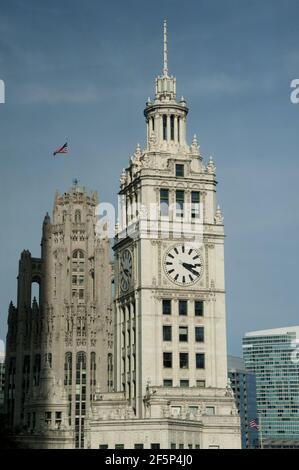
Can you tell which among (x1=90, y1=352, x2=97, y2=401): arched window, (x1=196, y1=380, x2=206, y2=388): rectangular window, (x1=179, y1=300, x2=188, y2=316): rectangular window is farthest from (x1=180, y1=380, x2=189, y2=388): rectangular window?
(x1=90, y1=352, x2=97, y2=401): arched window

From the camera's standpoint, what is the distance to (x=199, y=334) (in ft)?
317

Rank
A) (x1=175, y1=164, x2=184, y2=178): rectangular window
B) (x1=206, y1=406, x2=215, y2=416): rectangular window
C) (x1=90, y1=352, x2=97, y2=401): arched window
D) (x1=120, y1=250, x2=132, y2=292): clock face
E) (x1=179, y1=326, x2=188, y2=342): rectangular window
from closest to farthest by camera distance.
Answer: (x1=206, y1=406, x2=215, y2=416): rectangular window < (x1=179, y1=326, x2=188, y2=342): rectangular window < (x1=120, y1=250, x2=132, y2=292): clock face < (x1=175, y1=164, x2=184, y2=178): rectangular window < (x1=90, y1=352, x2=97, y2=401): arched window

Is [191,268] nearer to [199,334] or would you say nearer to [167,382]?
[199,334]

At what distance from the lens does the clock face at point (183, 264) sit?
3816 inches

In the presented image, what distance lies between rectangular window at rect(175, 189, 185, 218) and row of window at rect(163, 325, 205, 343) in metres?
12.3

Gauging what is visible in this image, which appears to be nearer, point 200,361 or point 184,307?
point 200,361

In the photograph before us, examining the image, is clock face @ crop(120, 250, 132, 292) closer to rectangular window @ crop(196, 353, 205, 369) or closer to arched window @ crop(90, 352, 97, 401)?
rectangular window @ crop(196, 353, 205, 369)

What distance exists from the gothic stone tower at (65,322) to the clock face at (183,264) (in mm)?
84239

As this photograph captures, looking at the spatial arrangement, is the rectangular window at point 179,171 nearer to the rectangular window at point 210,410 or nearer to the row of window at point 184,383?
the row of window at point 184,383

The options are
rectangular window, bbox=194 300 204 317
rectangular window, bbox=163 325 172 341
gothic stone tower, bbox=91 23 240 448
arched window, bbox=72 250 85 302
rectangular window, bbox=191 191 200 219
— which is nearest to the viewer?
gothic stone tower, bbox=91 23 240 448

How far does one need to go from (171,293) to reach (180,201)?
34.5 ft

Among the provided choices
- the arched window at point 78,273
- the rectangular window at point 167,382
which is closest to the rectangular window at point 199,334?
the rectangular window at point 167,382


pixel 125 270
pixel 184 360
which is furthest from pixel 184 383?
pixel 125 270

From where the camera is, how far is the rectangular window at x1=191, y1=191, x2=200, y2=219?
328ft
